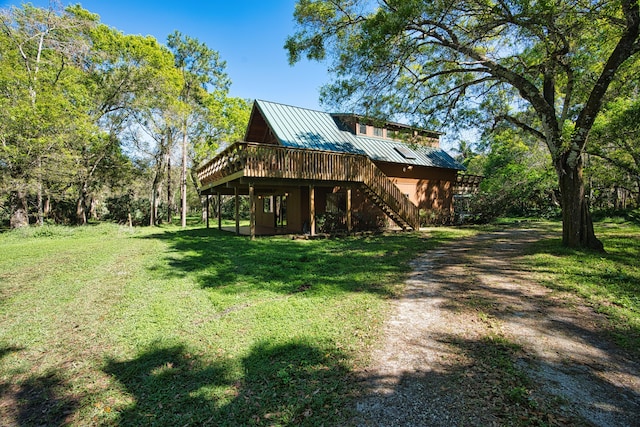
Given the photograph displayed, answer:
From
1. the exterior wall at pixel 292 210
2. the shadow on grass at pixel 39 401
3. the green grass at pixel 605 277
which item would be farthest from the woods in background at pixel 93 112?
the green grass at pixel 605 277

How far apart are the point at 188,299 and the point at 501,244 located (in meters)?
10.5

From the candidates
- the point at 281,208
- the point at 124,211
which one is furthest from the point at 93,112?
the point at 281,208

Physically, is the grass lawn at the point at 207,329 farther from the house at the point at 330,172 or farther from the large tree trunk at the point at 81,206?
the large tree trunk at the point at 81,206

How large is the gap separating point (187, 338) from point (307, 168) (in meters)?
9.32

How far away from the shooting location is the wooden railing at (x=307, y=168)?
11496mm

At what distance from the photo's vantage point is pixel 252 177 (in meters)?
11.7

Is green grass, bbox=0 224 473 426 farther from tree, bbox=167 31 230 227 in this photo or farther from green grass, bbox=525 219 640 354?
tree, bbox=167 31 230 227

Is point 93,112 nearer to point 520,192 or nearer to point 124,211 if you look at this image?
point 124,211

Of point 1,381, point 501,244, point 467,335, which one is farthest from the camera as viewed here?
point 501,244

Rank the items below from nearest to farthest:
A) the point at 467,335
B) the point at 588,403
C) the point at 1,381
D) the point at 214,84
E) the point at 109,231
→ the point at 588,403, the point at 1,381, the point at 467,335, the point at 109,231, the point at 214,84

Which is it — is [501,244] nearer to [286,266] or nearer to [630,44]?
[630,44]

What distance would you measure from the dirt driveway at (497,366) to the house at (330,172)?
8.30 m

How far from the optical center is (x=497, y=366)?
330 cm

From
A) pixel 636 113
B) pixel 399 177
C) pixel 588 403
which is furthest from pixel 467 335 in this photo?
pixel 399 177
